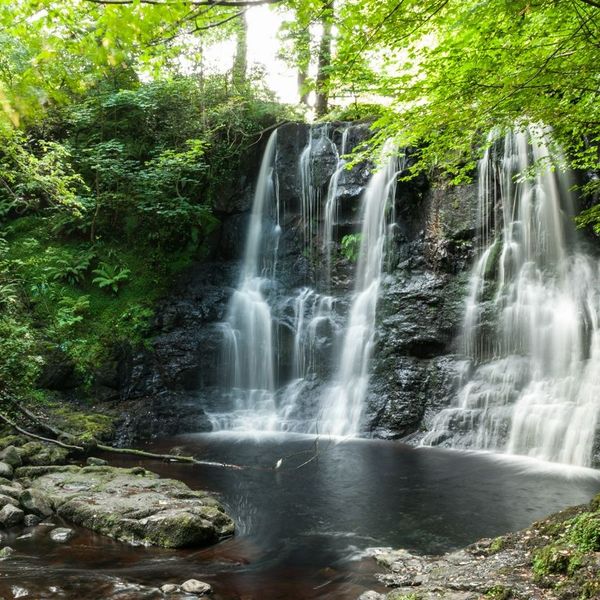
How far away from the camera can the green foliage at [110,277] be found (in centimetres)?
1502

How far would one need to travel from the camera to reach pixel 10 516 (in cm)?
625

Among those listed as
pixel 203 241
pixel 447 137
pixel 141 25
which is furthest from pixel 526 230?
pixel 141 25

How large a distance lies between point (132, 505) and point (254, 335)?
8559 mm

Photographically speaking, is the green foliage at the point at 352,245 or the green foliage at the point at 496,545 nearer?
the green foliage at the point at 496,545

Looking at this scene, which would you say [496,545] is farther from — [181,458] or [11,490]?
[181,458]

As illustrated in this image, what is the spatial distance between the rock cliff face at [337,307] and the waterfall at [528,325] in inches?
20.3

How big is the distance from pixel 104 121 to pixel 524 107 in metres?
14.2

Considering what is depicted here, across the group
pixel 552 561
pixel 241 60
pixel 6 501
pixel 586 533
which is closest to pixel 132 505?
pixel 6 501

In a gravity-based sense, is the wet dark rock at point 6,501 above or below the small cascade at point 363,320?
below

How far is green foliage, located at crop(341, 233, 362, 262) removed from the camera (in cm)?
1479

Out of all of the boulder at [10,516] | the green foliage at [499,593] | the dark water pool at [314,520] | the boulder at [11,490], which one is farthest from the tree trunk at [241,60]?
the green foliage at [499,593]

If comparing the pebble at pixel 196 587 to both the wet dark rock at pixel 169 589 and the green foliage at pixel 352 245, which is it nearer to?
the wet dark rock at pixel 169 589

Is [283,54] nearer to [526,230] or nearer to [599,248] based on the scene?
[526,230]

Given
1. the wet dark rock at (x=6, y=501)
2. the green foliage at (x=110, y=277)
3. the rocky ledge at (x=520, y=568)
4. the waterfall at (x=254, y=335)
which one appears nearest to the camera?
the rocky ledge at (x=520, y=568)
